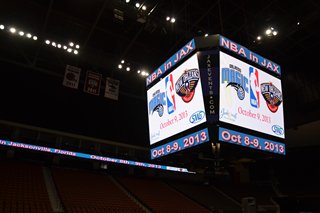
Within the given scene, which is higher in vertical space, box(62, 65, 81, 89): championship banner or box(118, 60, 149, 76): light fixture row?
box(118, 60, 149, 76): light fixture row

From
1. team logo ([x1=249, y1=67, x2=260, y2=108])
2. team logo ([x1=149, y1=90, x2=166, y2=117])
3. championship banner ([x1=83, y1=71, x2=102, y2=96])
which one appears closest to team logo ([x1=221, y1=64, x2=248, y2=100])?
team logo ([x1=249, y1=67, x2=260, y2=108])

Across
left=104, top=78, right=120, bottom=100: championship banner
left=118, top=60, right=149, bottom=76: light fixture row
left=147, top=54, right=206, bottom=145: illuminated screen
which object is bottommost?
left=147, top=54, right=206, bottom=145: illuminated screen

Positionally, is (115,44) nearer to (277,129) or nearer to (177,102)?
(177,102)

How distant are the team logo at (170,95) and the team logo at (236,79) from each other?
87cm

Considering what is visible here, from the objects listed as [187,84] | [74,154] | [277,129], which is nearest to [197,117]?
[187,84]

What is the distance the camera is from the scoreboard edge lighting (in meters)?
3.55

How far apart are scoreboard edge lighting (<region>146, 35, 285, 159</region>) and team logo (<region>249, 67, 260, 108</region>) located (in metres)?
0.11

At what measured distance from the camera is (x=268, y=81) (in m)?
4.32

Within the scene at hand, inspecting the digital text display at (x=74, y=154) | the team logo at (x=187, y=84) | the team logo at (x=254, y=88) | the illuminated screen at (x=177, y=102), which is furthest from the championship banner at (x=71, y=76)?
the team logo at (x=254, y=88)

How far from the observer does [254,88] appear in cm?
406

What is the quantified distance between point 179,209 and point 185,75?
10.6m

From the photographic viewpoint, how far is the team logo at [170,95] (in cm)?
423

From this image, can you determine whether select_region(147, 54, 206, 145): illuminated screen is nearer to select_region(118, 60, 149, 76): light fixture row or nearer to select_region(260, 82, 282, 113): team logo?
select_region(260, 82, 282, 113): team logo

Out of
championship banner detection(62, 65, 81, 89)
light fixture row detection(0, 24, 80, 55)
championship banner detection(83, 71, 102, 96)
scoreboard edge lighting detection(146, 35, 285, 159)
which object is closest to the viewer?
scoreboard edge lighting detection(146, 35, 285, 159)
